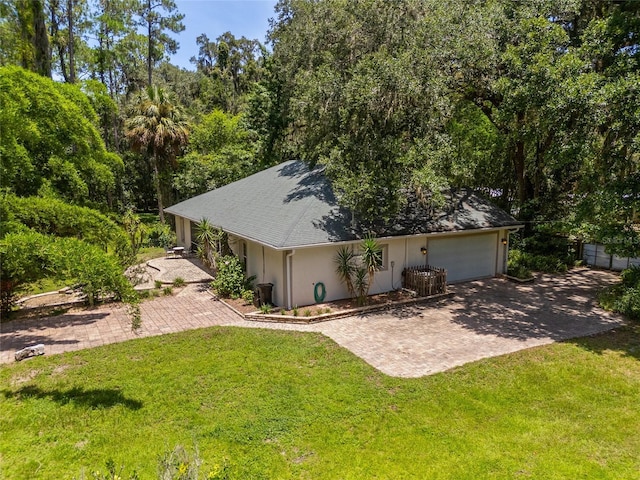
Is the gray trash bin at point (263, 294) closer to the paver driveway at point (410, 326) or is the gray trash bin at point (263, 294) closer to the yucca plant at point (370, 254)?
the paver driveway at point (410, 326)

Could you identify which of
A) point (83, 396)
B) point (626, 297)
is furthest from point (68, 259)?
point (626, 297)

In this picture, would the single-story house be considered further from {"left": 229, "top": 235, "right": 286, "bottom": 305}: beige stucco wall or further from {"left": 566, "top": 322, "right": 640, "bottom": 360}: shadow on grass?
{"left": 566, "top": 322, "right": 640, "bottom": 360}: shadow on grass

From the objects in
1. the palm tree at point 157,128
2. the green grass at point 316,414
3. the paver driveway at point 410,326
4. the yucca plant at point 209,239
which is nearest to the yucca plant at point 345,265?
the paver driveway at point 410,326

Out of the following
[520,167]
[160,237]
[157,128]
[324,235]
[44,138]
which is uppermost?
[157,128]

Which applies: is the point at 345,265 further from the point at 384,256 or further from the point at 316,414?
the point at 316,414

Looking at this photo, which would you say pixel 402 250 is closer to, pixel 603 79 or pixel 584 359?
pixel 584 359

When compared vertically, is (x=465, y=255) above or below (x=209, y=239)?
below
